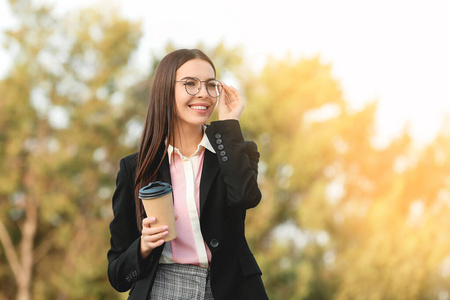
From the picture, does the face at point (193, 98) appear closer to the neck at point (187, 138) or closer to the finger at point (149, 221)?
the neck at point (187, 138)

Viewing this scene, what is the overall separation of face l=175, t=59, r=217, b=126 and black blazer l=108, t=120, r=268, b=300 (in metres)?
0.08

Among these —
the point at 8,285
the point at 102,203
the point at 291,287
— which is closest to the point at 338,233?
the point at 291,287

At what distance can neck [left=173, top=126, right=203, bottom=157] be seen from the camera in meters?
2.46

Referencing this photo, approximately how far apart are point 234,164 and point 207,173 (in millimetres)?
132

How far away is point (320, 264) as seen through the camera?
56.8 feet

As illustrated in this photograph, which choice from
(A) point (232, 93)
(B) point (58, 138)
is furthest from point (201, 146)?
(B) point (58, 138)

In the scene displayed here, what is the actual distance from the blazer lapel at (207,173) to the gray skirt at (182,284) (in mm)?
268

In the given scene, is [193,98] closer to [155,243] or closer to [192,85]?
[192,85]

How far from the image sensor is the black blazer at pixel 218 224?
2.22 m

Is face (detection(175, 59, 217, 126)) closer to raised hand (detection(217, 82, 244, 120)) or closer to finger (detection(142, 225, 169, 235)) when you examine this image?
raised hand (detection(217, 82, 244, 120))

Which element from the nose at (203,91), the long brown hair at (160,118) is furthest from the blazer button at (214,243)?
the nose at (203,91)

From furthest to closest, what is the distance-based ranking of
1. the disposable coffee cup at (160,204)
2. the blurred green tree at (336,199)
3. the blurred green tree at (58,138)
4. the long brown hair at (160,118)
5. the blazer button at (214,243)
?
the blurred green tree at (58,138), the blurred green tree at (336,199), the long brown hair at (160,118), the blazer button at (214,243), the disposable coffee cup at (160,204)

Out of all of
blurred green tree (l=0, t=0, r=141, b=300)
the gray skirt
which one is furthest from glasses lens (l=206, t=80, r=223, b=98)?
blurred green tree (l=0, t=0, r=141, b=300)

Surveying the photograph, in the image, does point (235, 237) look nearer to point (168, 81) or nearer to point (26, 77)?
point (168, 81)
